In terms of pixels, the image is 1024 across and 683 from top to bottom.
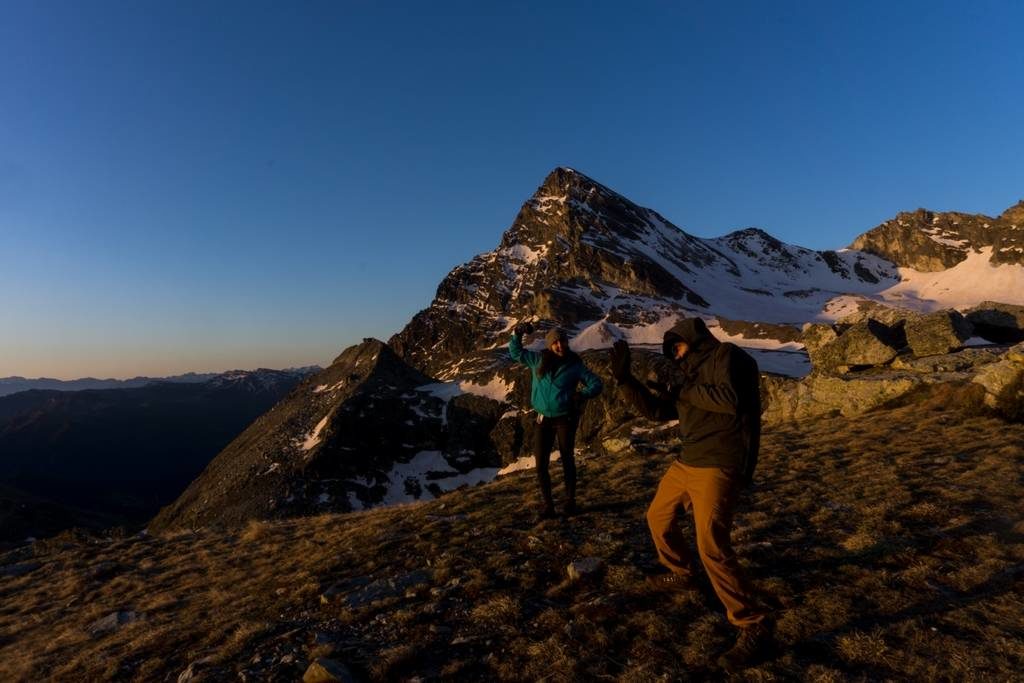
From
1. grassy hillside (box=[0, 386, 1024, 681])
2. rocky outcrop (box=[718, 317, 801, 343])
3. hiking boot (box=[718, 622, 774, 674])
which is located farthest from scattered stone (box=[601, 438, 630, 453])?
rocky outcrop (box=[718, 317, 801, 343])

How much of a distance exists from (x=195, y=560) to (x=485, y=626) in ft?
31.2

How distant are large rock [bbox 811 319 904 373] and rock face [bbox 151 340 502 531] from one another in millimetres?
73187

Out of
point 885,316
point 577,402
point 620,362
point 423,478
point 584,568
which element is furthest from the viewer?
point 423,478

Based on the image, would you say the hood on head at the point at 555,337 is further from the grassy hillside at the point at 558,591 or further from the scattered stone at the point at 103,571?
the scattered stone at the point at 103,571

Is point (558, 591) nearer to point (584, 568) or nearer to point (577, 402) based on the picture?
point (584, 568)

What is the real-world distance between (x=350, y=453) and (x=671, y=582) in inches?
3867

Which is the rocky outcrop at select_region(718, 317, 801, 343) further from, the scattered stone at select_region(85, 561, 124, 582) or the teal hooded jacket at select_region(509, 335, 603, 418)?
the scattered stone at select_region(85, 561, 124, 582)

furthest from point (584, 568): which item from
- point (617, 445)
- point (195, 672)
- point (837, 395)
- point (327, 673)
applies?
point (837, 395)

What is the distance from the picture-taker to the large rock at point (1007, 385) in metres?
16.0

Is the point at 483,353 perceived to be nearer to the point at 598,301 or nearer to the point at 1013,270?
the point at 598,301

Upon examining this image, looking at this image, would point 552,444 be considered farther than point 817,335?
No

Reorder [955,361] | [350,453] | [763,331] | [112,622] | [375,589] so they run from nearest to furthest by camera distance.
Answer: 1. [375,589]
2. [112,622]
3. [955,361]
4. [350,453]
5. [763,331]

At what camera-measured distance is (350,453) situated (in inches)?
3868

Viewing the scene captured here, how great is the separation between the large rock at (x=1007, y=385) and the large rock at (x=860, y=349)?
21.4 feet
